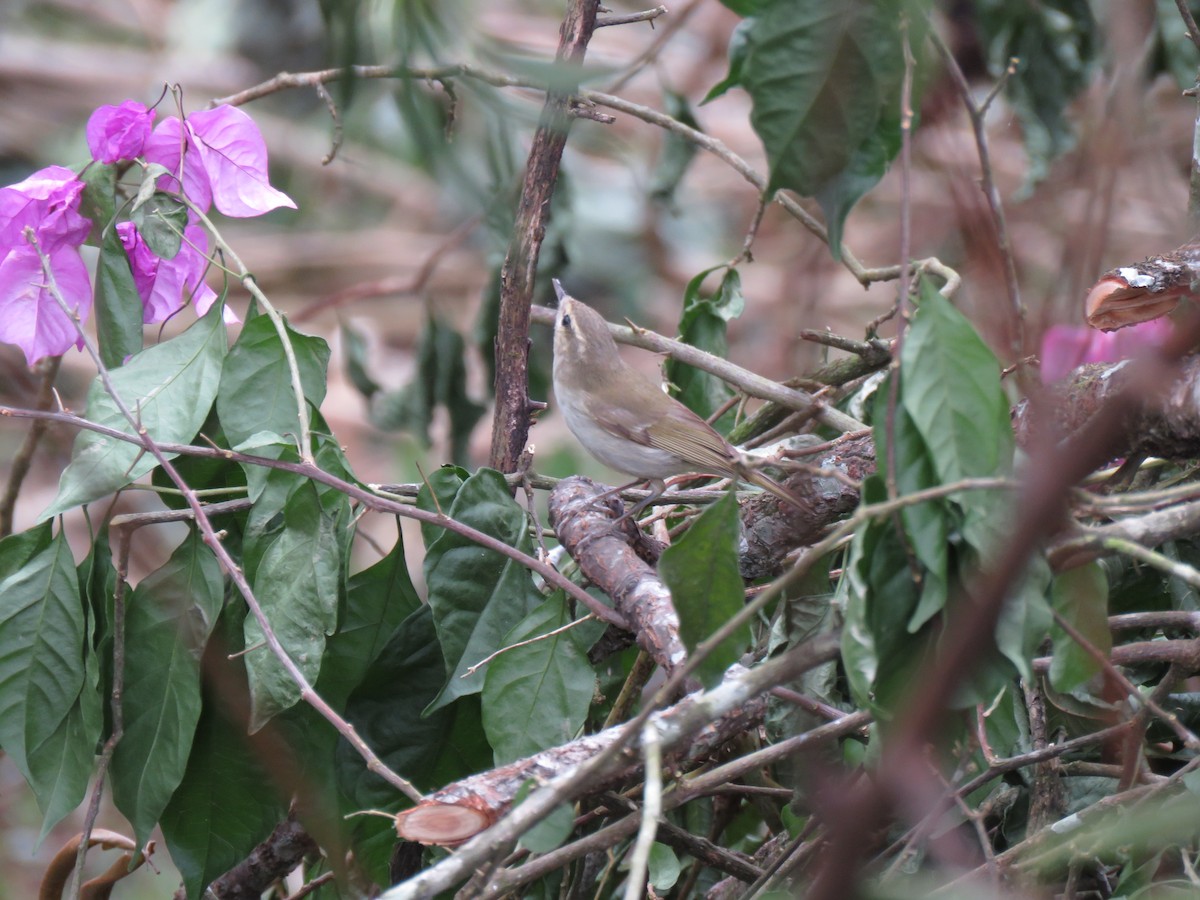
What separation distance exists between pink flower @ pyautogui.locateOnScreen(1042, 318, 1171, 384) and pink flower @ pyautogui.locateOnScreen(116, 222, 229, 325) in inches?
58.2

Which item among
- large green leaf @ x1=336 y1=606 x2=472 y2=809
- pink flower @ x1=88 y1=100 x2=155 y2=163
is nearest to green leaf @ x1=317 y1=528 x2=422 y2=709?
large green leaf @ x1=336 y1=606 x2=472 y2=809

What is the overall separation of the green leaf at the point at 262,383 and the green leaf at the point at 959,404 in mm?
1035

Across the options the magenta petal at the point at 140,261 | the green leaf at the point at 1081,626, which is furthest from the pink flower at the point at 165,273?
the green leaf at the point at 1081,626

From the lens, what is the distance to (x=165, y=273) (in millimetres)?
2059

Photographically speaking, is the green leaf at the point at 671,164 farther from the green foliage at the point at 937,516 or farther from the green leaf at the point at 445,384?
the green foliage at the point at 937,516

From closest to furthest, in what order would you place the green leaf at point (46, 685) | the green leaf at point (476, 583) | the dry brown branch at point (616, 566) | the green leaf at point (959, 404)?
the green leaf at point (959, 404), the dry brown branch at point (616, 566), the green leaf at point (46, 685), the green leaf at point (476, 583)

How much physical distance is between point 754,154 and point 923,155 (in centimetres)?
611

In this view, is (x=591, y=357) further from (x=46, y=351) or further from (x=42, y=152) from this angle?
(x=42, y=152)

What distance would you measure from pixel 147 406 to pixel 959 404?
1243 mm

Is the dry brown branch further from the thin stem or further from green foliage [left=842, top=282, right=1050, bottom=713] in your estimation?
the thin stem

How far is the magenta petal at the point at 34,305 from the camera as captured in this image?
6.44ft

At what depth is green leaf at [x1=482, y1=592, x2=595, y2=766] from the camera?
5.62ft

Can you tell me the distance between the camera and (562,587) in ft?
5.79

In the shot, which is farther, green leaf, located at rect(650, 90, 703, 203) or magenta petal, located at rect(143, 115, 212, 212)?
green leaf, located at rect(650, 90, 703, 203)
